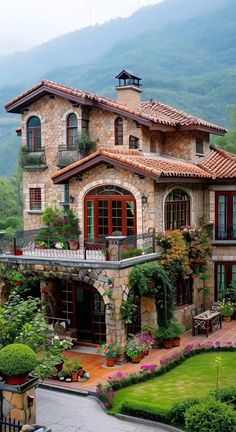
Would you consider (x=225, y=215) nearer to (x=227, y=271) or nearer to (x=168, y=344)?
(x=227, y=271)

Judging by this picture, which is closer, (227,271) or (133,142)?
(133,142)

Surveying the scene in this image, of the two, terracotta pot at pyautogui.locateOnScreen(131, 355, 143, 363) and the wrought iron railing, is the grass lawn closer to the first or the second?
terracotta pot at pyautogui.locateOnScreen(131, 355, 143, 363)

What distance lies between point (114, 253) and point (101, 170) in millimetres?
4255

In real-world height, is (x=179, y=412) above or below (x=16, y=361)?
below

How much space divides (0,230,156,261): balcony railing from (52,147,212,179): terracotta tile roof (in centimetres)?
234

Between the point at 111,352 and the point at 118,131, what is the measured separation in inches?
401

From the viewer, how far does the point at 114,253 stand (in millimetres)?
17641

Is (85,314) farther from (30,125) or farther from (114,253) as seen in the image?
(30,125)

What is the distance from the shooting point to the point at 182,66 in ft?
394

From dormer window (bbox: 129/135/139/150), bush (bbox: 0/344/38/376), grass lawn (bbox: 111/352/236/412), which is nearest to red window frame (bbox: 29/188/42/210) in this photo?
dormer window (bbox: 129/135/139/150)

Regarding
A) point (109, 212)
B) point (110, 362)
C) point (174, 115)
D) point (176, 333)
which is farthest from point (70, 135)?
point (110, 362)

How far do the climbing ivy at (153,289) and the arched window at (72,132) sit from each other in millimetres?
7893

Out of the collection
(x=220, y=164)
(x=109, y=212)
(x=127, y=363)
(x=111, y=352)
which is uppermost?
(x=220, y=164)

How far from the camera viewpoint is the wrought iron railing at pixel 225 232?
2325cm
